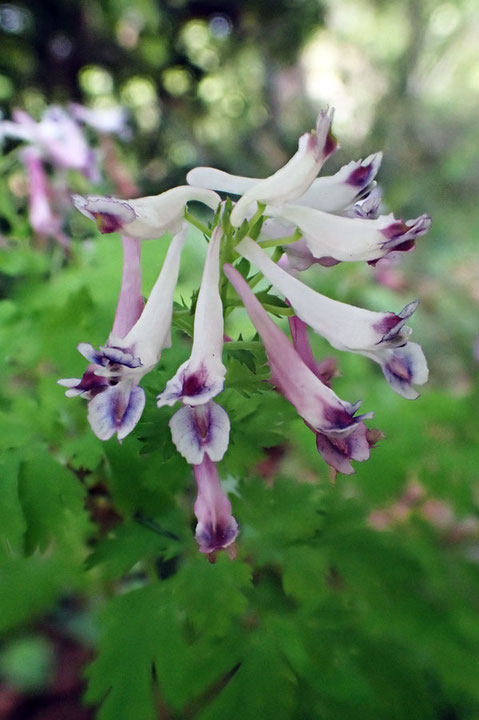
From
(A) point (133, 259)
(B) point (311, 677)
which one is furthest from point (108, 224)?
(B) point (311, 677)

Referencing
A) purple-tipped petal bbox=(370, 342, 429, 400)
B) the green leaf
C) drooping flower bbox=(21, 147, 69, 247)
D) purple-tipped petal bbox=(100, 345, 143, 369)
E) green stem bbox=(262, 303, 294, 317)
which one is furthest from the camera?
drooping flower bbox=(21, 147, 69, 247)

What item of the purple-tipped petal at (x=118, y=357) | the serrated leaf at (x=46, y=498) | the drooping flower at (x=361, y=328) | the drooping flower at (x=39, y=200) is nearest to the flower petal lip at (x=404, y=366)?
the drooping flower at (x=361, y=328)

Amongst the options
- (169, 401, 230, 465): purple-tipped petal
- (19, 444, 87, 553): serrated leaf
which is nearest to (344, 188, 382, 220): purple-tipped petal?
(169, 401, 230, 465): purple-tipped petal

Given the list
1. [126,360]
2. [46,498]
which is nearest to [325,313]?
[126,360]

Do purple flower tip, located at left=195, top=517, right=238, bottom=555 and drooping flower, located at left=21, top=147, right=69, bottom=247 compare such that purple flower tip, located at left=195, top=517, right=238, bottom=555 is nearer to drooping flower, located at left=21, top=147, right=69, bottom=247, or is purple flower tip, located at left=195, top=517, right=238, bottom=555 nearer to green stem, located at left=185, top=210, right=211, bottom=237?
green stem, located at left=185, top=210, right=211, bottom=237

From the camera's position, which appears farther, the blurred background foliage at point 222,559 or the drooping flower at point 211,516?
the blurred background foliage at point 222,559

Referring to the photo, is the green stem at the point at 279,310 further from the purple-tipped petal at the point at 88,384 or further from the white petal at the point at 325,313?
the purple-tipped petal at the point at 88,384

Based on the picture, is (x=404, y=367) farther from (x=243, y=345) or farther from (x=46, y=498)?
(x=46, y=498)

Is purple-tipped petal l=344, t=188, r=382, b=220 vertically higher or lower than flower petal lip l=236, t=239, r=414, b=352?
higher
